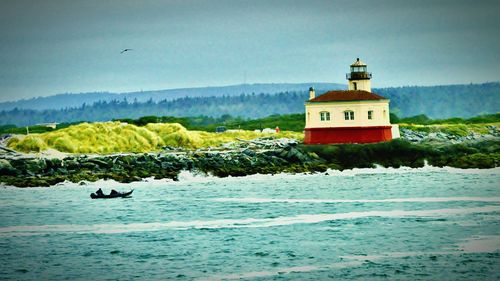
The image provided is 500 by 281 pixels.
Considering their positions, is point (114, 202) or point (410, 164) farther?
point (410, 164)

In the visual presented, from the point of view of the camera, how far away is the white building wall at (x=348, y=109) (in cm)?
5056

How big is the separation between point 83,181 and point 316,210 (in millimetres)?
12706

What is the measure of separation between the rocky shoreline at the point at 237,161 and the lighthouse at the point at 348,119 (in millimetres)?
1114

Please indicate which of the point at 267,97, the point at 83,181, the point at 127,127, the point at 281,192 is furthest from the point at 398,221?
the point at 267,97

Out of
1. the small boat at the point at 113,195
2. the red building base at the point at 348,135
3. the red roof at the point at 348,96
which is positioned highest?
the red roof at the point at 348,96

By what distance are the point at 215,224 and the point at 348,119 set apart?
21.0 m

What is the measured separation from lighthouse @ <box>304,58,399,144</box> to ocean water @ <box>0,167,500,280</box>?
21.2 feet

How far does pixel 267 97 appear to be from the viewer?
191 metres

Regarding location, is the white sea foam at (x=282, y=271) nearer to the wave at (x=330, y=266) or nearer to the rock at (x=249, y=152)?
the wave at (x=330, y=266)

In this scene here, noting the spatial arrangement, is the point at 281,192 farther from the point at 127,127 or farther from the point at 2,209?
the point at 127,127

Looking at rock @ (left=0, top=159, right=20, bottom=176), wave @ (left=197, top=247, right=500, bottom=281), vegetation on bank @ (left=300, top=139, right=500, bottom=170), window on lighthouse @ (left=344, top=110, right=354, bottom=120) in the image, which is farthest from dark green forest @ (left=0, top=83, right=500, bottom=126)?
wave @ (left=197, top=247, right=500, bottom=281)

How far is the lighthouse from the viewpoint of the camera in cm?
5062

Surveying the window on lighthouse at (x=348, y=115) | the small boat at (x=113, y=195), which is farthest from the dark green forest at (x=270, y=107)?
the small boat at (x=113, y=195)

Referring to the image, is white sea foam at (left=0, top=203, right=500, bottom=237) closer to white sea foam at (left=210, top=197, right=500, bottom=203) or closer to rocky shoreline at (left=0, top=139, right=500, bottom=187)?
white sea foam at (left=210, top=197, right=500, bottom=203)
